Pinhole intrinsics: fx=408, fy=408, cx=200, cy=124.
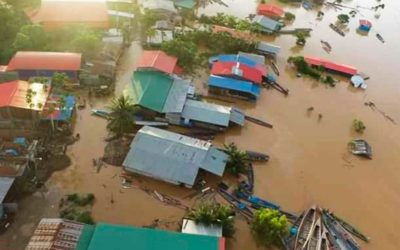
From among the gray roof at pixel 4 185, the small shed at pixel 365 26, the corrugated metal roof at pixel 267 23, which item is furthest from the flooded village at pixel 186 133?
the small shed at pixel 365 26

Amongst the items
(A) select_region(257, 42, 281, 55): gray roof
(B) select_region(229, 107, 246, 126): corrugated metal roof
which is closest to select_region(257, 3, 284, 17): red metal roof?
(A) select_region(257, 42, 281, 55): gray roof

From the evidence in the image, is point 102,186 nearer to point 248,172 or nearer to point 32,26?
point 248,172

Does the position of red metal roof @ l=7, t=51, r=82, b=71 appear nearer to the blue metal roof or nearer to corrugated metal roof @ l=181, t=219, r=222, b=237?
the blue metal roof

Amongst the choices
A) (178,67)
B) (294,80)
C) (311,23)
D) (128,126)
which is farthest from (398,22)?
(128,126)

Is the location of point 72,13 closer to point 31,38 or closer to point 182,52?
point 31,38

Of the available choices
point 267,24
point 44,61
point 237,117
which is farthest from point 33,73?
point 267,24

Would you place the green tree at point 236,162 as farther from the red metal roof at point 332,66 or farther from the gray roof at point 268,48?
the red metal roof at point 332,66
